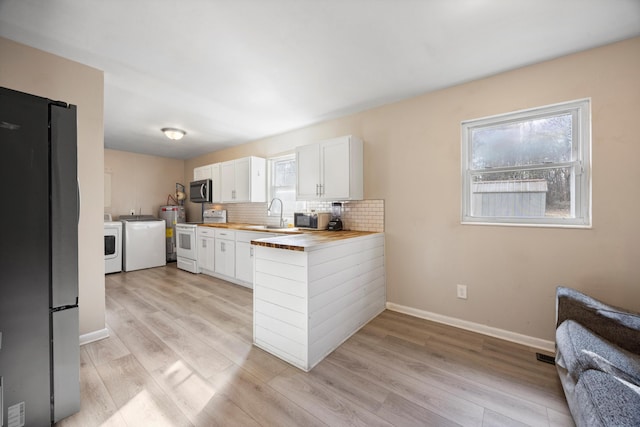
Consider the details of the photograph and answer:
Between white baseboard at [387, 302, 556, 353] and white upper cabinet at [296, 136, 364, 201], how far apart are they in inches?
55.5

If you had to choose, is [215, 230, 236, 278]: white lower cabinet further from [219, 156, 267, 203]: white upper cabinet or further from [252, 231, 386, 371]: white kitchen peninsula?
[252, 231, 386, 371]: white kitchen peninsula

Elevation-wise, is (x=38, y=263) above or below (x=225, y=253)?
above

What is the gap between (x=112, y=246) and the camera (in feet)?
14.8

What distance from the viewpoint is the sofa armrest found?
1437 millimetres

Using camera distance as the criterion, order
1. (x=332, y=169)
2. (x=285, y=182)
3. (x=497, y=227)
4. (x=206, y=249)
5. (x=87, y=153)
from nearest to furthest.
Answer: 1. (x=87, y=153)
2. (x=497, y=227)
3. (x=332, y=169)
4. (x=285, y=182)
5. (x=206, y=249)

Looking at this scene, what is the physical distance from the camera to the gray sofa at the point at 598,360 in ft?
3.22

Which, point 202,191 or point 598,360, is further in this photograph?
point 202,191

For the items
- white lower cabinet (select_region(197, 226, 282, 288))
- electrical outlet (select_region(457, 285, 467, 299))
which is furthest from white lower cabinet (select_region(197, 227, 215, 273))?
electrical outlet (select_region(457, 285, 467, 299))

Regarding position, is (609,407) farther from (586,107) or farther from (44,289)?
(44,289)

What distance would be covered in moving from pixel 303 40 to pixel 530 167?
2204mm

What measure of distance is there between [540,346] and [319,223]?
2438 mm

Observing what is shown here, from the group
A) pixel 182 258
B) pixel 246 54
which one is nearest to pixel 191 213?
pixel 182 258

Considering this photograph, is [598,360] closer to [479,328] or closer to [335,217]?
[479,328]

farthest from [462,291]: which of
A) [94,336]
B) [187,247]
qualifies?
[187,247]
